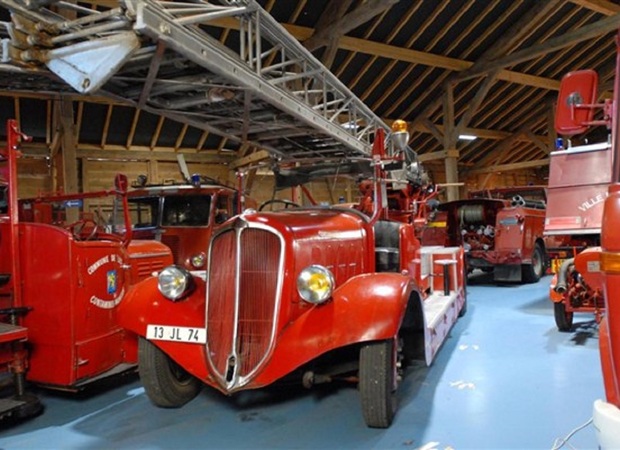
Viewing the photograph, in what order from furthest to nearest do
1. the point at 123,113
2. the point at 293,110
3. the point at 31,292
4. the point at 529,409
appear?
1. the point at 123,113
2. the point at 293,110
3. the point at 31,292
4. the point at 529,409

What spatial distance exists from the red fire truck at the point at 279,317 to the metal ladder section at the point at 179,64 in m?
1.15

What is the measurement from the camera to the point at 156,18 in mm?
2758

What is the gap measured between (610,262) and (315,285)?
1.57 metres

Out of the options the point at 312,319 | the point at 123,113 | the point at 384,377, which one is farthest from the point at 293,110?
the point at 123,113

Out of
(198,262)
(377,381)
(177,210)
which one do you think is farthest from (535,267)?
(377,381)

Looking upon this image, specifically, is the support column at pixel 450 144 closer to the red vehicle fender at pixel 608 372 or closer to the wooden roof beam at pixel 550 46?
the wooden roof beam at pixel 550 46

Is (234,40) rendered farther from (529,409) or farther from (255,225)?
(529,409)

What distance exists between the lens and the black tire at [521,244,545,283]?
27.2 feet

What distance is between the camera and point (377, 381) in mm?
2666

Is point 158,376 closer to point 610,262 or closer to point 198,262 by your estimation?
point 610,262

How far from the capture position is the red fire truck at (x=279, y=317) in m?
2.70

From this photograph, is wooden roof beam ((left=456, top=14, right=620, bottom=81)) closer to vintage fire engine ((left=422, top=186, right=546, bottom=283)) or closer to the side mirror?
vintage fire engine ((left=422, top=186, right=546, bottom=283))

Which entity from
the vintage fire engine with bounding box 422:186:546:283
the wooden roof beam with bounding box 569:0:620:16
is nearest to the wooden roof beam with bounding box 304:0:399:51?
the vintage fire engine with bounding box 422:186:546:283

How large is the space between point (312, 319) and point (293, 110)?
2452 mm
